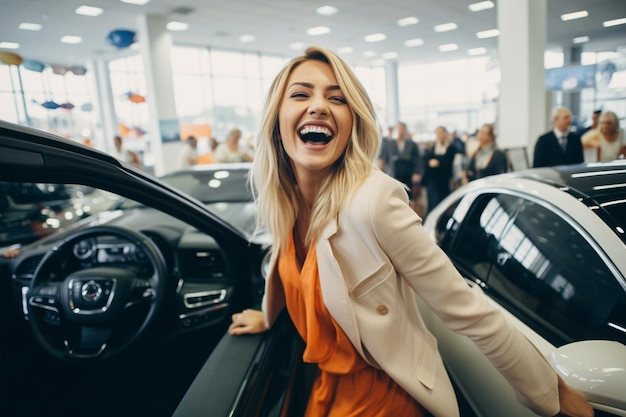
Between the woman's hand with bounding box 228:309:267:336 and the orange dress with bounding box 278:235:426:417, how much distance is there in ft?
0.96

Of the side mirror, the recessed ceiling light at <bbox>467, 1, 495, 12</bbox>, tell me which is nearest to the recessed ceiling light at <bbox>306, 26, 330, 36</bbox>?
the recessed ceiling light at <bbox>467, 1, 495, 12</bbox>

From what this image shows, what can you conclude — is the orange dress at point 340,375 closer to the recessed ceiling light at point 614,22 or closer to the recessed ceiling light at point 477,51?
the recessed ceiling light at point 614,22

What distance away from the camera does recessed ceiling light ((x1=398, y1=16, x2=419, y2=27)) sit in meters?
11.3

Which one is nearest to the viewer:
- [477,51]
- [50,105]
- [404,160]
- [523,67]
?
[50,105]

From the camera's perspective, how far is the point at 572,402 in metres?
0.98

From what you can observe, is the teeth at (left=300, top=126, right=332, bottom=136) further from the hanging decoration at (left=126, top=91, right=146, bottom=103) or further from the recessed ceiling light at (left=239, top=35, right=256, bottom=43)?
the recessed ceiling light at (left=239, top=35, right=256, bottom=43)

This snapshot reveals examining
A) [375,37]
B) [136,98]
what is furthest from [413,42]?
[136,98]

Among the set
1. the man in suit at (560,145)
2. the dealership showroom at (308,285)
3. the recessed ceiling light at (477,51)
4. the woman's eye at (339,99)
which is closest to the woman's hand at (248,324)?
the dealership showroom at (308,285)

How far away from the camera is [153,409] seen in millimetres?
1479

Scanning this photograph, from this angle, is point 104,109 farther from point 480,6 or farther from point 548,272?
point 548,272

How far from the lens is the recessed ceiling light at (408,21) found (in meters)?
11.3

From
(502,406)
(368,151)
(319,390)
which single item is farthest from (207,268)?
(502,406)

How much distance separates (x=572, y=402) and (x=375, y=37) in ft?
47.9

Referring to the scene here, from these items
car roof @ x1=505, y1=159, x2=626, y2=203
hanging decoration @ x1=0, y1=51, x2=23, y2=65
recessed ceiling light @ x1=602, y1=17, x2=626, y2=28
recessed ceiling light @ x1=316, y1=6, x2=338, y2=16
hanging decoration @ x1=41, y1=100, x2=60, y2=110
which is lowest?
car roof @ x1=505, y1=159, x2=626, y2=203
